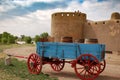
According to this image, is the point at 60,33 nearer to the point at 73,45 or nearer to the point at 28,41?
the point at 73,45

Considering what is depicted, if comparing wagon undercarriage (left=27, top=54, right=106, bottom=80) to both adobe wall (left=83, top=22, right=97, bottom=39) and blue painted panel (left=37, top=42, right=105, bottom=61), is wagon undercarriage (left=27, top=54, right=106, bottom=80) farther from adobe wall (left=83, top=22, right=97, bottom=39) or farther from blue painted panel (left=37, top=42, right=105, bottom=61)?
adobe wall (left=83, top=22, right=97, bottom=39)

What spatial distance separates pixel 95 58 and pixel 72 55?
1157 millimetres

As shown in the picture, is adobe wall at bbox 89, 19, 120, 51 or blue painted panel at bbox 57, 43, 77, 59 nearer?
blue painted panel at bbox 57, 43, 77, 59

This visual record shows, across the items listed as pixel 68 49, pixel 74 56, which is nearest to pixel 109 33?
pixel 68 49

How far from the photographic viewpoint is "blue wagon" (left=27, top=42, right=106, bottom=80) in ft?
29.6

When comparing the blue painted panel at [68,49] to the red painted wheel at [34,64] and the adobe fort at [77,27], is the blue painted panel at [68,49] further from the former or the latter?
A: the adobe fort at [77,27]

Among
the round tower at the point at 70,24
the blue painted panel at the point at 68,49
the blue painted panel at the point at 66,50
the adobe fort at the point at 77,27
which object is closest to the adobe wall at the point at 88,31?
the adobe fort at the point at 77,27

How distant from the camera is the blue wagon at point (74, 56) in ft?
29.6

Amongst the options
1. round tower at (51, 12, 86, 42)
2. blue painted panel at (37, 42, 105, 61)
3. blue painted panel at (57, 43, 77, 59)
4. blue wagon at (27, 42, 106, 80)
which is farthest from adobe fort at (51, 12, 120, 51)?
blue painted panel at (57, 43, 77, 59)

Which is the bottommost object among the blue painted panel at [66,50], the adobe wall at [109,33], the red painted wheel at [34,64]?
the red painted wheel at [34,64]

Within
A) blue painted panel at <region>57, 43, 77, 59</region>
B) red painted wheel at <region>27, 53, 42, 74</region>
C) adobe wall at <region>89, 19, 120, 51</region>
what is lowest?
red painted wheel at <region>27, 53, 42, 74</region>

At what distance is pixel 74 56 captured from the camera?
31.3ft

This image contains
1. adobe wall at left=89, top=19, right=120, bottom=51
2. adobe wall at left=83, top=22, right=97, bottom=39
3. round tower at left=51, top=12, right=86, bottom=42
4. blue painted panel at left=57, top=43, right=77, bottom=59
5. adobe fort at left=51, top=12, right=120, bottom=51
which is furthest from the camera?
round tower at left=51, top=12, right=86, bottom=42

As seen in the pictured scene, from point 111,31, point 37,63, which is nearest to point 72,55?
point 37,63
